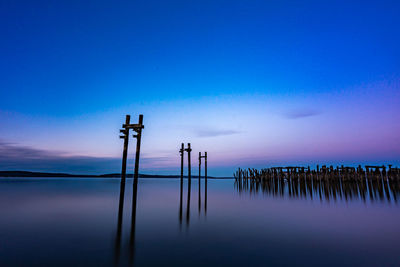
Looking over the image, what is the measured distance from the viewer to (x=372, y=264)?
5305 millimetres

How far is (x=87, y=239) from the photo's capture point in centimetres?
745

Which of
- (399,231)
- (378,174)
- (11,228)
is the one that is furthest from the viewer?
(378,174)

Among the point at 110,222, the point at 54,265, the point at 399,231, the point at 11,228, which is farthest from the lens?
the point at 110,222

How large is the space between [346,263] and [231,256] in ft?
8.84

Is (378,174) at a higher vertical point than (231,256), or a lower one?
higher

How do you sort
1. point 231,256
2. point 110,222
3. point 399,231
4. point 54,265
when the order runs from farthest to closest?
point 110,222, point 399,231, point 231,256, point 54,265

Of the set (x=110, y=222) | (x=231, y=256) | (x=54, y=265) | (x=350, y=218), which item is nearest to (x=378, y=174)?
(x=350, y=218)

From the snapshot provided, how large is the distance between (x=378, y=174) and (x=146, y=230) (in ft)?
75.3

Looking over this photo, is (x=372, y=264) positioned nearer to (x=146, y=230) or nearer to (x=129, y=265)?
(x=129, y=265)

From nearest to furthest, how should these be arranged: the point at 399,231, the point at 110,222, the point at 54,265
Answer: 1. the point at 54,265
2. the point at 399,231
3. the point at 110,222

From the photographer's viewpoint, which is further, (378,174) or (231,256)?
(378,174)

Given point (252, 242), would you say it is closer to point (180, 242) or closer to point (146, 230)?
point (180, 242)

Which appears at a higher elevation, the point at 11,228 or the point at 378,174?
the point at 378,174

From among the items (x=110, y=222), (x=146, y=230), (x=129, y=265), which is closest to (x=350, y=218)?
(x=146, y=230)
